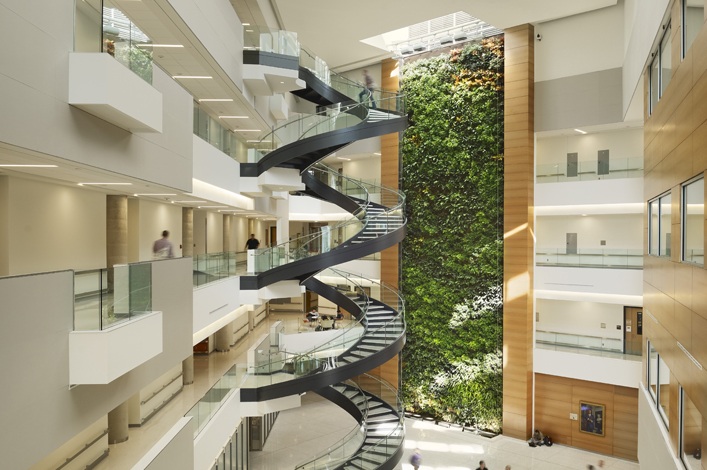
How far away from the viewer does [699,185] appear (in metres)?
6.97

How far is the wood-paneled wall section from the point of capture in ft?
57.9

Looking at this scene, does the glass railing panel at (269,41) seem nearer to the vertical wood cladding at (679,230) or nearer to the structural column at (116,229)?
the structural column at (116,229)

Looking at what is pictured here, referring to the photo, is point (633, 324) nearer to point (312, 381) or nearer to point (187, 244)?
point (312, 381)

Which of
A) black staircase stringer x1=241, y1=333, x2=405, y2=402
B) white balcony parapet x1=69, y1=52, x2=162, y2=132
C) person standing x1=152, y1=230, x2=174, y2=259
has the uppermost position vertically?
white balcony parapet x1=69, y1=52, x2=162, y2=132

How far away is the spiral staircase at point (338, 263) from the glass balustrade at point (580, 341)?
203 inches

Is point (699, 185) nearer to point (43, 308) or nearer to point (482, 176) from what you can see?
point (43, 308)

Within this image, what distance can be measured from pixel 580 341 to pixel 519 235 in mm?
3935

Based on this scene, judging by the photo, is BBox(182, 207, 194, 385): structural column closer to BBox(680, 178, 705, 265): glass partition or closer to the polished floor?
the polished floor

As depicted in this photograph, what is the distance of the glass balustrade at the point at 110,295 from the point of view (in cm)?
603

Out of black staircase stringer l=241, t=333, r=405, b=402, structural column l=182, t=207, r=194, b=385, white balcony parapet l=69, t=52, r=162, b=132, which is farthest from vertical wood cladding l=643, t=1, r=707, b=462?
structural column l=182, t=207, r=194, b=385

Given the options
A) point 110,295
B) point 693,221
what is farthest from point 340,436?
point 693,221

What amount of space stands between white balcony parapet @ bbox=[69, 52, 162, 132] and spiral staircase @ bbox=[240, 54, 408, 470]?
899 cm

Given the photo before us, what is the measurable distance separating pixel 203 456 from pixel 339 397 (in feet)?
24.8

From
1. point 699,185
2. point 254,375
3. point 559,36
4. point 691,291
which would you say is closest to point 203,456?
point 254,375
